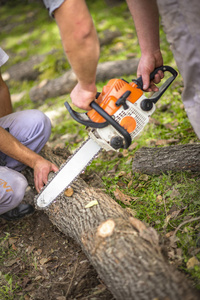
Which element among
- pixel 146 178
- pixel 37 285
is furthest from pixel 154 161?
pixel 37 285

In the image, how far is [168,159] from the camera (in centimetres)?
278

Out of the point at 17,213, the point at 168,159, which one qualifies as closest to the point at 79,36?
the point at 168,159

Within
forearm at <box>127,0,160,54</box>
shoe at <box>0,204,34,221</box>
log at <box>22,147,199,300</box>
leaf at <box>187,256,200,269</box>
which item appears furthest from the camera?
shoe at <box>0,204,34,221</box>

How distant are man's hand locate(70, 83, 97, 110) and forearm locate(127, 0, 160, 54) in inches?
28.4

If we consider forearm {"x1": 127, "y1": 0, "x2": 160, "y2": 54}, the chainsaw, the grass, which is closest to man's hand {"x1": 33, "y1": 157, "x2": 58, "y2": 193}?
the chainsaw

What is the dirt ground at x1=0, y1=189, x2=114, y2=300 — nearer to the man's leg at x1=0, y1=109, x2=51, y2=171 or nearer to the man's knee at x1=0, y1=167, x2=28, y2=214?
the man's knee at x1=0, y1=167, x2=28, y2=214

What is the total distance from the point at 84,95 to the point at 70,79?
3.26 meters

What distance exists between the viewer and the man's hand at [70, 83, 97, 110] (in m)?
2.06

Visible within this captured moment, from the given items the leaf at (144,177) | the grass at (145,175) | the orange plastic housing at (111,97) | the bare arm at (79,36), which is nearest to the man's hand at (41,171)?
the grass at (145,175)

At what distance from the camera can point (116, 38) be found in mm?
6449

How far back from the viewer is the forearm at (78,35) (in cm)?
169

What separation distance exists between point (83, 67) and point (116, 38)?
4991 mm

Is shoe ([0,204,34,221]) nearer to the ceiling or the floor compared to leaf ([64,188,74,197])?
nearer to the floor

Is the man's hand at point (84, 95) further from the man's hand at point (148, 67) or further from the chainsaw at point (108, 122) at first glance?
the man's hand at point (148, 67)
